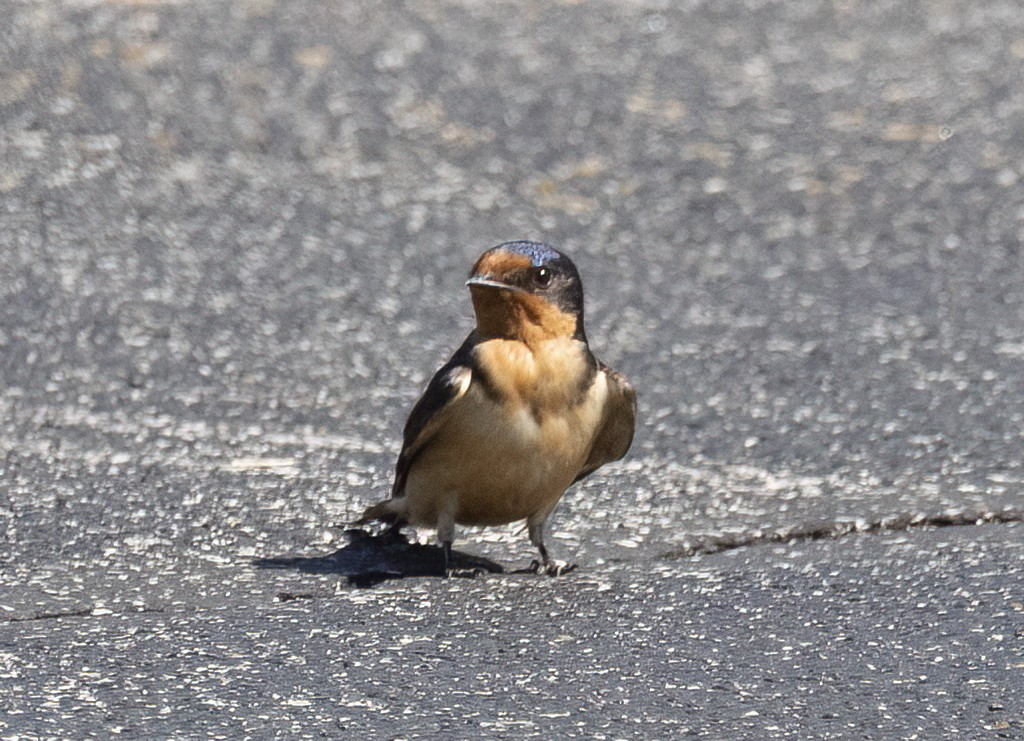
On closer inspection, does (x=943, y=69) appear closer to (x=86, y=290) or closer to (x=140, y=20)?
(x=140, y=20)

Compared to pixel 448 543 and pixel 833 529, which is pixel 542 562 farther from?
pixel 833 529

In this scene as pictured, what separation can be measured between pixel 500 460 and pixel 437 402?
24cm

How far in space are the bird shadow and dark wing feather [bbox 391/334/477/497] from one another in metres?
0.28

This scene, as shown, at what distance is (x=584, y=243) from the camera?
24.6 feet

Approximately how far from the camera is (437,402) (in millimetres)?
4414

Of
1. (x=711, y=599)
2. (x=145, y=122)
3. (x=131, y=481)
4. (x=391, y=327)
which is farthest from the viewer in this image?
(x=145, y=122)

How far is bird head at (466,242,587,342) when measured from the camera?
4.36 meters

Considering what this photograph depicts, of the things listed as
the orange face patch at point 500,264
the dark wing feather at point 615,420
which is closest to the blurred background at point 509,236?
the dark wing feather at point 615,420

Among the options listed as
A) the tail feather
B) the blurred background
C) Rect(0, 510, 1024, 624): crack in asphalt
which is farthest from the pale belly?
the blurred background

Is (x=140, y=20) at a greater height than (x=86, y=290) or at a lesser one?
greater

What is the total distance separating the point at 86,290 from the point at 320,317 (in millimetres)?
908

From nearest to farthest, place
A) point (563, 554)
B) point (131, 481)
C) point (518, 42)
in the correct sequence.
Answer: point (563, 554), point (131, 481), point (518, 42)

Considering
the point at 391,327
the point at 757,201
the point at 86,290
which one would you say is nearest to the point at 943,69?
the point at 757,201

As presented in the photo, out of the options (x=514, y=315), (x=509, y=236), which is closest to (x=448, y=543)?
(x=514, y=315)
